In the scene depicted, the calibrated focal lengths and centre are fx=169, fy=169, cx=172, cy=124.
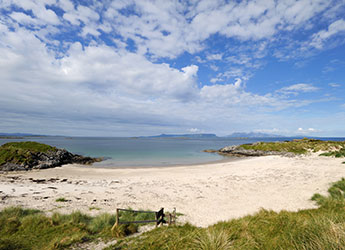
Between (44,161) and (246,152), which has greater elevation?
(44,161)

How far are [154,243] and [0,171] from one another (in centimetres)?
3022

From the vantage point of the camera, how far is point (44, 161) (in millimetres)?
29031

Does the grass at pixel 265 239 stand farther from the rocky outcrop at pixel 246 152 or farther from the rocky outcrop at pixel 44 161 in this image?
the rocky outcrop at pixel 246 152

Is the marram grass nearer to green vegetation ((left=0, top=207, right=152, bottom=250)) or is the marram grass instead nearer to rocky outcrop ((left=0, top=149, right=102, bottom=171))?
green vegetation ((left=0, top=207, right=152, bottom=250))

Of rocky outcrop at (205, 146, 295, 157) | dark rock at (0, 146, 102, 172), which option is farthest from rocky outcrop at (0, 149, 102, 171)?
rocky outcrop at (205, 146, 295, 157)

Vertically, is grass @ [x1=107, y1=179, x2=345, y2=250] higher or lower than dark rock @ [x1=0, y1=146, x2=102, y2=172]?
Result: higher

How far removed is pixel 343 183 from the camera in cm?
1292

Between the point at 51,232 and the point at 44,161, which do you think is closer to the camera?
the point at 51,232

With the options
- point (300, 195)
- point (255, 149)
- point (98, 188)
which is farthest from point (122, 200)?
point (255, 149)

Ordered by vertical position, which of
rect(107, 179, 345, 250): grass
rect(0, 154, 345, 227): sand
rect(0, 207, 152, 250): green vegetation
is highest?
rect(107, 179, 345, 250): grass

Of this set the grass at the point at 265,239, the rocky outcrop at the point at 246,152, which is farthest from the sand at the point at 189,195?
the rocky outcrop at the point at 246,152

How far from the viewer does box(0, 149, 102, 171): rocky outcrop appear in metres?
25.1

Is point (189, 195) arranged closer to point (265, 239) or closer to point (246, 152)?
point (265, 239)

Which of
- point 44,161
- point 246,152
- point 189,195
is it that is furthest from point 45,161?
point 246,152
